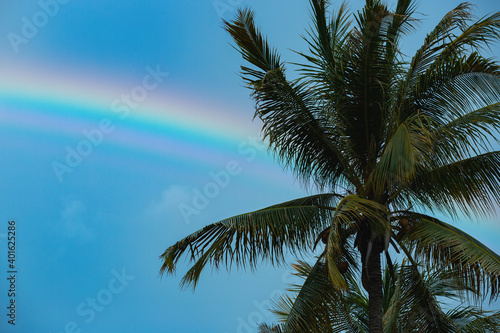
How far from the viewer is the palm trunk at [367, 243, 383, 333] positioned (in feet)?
31.7

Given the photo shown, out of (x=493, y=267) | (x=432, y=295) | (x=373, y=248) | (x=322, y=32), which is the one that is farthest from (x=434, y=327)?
(x=322, y=32)

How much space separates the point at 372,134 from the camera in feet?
33.6

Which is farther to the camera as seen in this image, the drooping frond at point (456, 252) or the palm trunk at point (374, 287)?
the palm trunk at point (374, 287)

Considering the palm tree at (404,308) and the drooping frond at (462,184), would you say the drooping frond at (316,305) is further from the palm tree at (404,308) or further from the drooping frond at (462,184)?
the drooping frond at (462,184)

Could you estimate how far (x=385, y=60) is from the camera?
10.1m

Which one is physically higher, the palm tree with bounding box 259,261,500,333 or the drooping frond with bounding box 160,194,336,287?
the drooping frond with bounding box 160,194,336,287

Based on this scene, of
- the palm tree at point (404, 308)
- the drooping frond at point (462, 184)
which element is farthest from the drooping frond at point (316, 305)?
the drooping frond at point (462, 184)

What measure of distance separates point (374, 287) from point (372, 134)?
2483 mm

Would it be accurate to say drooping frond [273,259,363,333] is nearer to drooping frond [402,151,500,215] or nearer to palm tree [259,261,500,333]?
palm tree [259,261,500,333]

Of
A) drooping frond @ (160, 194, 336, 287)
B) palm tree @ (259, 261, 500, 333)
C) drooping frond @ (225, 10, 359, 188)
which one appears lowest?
palm tree @ (259, 261, 500, 333)

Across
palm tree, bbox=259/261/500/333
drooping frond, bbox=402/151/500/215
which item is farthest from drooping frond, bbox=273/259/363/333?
drooping frond, bbox=402/151/500/215

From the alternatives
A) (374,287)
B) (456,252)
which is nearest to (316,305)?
(374,287)

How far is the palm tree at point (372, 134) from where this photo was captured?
9.32 m

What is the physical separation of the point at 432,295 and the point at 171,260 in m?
4.35
